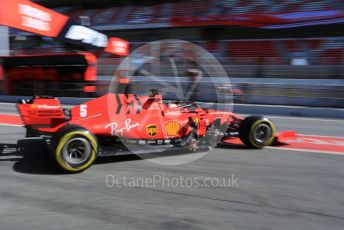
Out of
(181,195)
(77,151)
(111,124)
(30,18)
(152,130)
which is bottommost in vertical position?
(181,195)

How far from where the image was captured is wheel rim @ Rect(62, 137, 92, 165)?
17.7 feet

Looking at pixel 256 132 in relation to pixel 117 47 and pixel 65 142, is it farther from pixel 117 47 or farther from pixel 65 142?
pixel 117 47

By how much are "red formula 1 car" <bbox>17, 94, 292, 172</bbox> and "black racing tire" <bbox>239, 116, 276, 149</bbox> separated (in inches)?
27.6

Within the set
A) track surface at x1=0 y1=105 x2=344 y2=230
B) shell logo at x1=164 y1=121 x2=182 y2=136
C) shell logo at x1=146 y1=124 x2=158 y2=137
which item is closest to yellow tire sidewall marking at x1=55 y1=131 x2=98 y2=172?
track surface at x1=0 y1=105 x2=344 y2=230

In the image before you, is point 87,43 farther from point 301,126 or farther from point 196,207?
point 196,207

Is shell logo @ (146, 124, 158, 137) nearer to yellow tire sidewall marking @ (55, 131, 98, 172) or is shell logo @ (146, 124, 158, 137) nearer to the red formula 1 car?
the red formula 1 car

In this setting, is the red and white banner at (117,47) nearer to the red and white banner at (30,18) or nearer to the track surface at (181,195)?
the red and white banner at (30,18)

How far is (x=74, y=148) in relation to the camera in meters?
5.46

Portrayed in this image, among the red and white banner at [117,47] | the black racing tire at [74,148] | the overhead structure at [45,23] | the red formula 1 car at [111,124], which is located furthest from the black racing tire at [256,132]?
the red and white banner at [117,47]

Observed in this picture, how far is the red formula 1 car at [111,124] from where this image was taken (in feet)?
18.0

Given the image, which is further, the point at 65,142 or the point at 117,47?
the point at 117,47

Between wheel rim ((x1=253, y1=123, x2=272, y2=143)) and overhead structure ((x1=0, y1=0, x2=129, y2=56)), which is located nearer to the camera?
wheel rim ((x1=253, y1=123, x2=272, y2=143))

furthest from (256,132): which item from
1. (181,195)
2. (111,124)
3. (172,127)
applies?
(181,195)

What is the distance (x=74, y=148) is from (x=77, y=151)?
0.23ft
